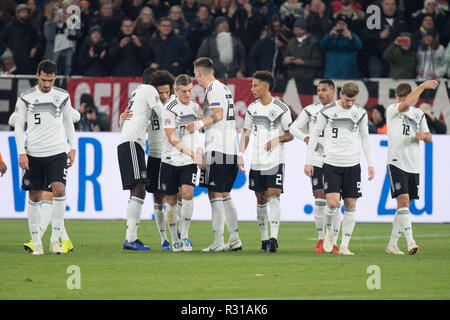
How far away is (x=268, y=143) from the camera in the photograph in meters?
12.8

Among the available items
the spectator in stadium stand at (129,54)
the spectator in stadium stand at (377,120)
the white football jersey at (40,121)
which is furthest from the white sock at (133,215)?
the spectator in stadium stand at (129,54)

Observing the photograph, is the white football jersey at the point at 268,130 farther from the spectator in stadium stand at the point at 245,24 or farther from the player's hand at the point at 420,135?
the spectator in stadium stand at the point at 245,24

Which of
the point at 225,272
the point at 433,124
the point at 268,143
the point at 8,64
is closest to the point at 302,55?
the point at 433,124

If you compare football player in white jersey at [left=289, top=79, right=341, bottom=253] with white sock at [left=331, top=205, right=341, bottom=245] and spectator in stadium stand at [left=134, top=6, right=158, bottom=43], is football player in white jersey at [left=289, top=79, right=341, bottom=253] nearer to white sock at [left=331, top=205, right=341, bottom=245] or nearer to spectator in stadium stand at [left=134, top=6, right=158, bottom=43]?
white sock at [left=331, top=205, right=341, bottom=245]

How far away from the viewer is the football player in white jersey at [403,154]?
12828 millimetres

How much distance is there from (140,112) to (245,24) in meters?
9.06

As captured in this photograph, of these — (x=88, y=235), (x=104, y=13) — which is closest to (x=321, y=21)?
(x=104, y=13)

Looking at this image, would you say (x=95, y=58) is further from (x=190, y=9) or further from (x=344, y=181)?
(x=344, y=181)

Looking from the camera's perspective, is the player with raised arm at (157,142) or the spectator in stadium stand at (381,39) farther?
the spectator in stadium stand at (381,39)

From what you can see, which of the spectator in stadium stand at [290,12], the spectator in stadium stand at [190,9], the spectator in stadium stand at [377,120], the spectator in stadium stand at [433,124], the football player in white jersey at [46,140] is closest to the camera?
the football player in white jersey at [46,140]

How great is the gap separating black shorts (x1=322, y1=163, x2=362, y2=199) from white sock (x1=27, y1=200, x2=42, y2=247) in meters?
3.82

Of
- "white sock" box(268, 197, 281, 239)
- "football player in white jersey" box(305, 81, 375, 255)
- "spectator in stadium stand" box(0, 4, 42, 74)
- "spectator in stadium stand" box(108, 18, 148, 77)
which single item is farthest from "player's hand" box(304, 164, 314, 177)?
"spectator in stadium stand" box(0, 4, 42, 74)

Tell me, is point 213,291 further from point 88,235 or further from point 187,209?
point 88,235

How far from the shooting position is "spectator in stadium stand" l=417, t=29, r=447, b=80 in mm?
20750
